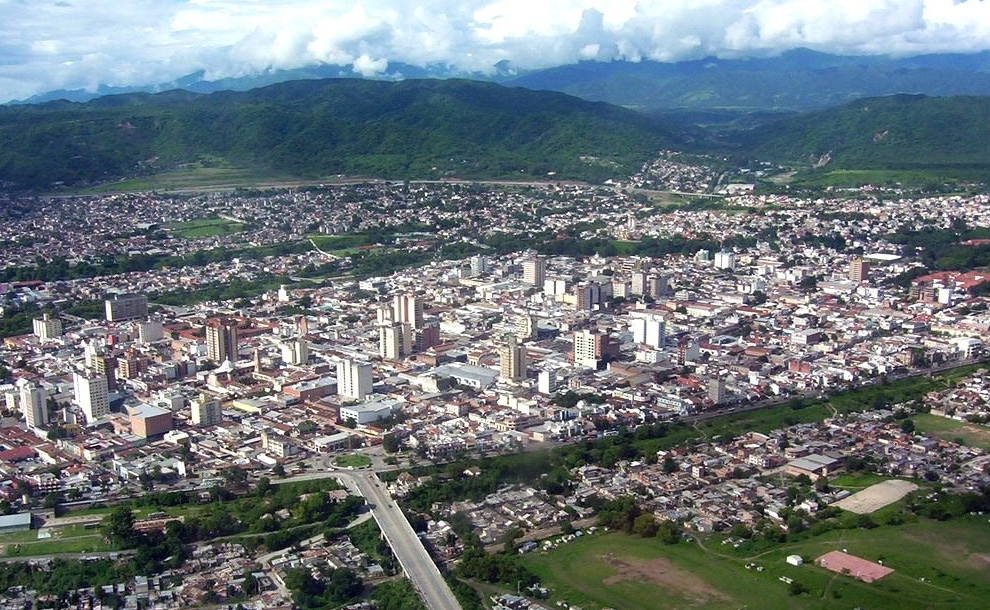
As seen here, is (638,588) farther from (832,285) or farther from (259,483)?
(832,285)

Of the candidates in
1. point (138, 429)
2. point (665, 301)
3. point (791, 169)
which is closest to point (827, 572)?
point (138, 429)

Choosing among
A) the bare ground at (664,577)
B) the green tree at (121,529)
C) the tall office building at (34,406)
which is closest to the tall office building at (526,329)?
the tall office building at (34,406)

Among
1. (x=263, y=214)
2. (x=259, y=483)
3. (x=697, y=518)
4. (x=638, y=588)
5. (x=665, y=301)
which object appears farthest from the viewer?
(x=263, y=214)

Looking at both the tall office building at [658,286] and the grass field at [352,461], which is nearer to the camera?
the grass field at [352,461]

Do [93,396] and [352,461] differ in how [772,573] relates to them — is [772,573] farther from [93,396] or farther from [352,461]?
[93,396]

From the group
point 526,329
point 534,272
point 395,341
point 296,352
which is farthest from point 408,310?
point 534,272

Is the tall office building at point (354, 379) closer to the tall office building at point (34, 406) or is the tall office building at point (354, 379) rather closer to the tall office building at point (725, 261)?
the tall office building at point (34, 406)
